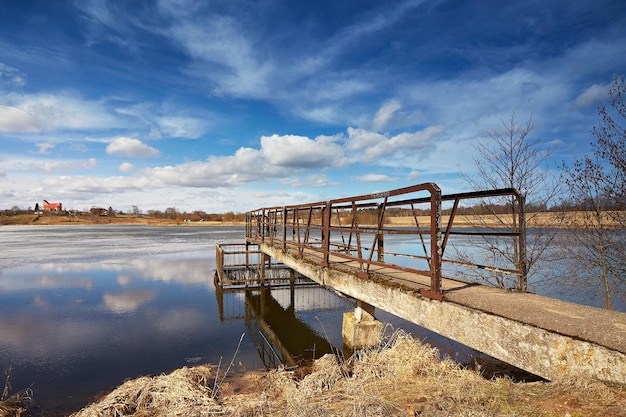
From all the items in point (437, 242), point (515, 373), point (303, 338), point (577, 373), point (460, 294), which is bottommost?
point (303, 338)

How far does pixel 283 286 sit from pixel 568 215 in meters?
12.7

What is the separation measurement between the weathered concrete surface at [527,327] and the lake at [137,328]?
166 inches

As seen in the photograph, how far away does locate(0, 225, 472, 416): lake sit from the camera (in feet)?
27.9

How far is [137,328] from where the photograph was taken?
38.9ft

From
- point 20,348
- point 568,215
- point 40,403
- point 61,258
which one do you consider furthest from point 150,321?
point 61,258

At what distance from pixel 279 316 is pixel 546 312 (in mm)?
11089

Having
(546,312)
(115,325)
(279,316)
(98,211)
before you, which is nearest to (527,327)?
(546,312)

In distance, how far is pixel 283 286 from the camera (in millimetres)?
17906

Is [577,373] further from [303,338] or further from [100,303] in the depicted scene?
[100,303]

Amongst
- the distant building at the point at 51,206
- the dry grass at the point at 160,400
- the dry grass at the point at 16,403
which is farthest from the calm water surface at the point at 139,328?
the distant building at the point at 51,206

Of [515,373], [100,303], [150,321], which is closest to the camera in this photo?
[515,373]

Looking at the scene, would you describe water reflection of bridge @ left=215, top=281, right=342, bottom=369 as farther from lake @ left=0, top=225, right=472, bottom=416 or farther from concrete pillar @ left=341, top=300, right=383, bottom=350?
concrete pillar @ left=341, top=300, right=383, bottom=350

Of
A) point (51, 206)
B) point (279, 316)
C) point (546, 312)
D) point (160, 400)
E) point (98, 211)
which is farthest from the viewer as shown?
point (51, 206)

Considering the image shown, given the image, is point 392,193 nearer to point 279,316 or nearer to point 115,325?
point 279,316
